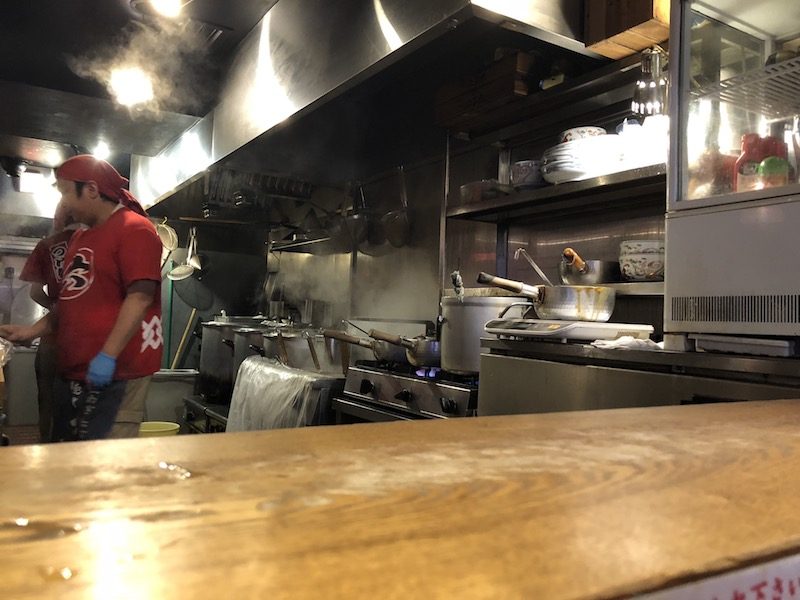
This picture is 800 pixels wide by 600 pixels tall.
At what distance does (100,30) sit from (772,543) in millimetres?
3338

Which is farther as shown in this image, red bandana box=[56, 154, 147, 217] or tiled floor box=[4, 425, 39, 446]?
tiled floor box=[4, 425, 39, 446]

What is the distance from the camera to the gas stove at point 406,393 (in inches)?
94.0

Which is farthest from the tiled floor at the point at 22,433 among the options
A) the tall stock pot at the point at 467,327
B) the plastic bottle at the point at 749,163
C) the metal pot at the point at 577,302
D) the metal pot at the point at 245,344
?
the plastic bottle at the point at 749,163

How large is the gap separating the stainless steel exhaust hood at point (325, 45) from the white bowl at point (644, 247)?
0.68 m

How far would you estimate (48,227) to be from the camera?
6.07 meters

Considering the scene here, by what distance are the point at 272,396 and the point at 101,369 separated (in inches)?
52.6

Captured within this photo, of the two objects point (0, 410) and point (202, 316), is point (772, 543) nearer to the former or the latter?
point (0, 410)

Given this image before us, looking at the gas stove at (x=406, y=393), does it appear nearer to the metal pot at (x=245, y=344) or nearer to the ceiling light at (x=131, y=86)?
the metal pot at (x=245, y=344)

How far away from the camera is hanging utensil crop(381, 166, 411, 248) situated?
3797mm

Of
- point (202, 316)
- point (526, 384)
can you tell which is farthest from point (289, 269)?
point (526, 384)

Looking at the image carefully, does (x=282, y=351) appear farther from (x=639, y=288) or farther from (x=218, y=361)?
(x=639, y=288)

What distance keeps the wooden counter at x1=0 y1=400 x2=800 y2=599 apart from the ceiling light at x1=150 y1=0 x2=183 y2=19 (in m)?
2.37

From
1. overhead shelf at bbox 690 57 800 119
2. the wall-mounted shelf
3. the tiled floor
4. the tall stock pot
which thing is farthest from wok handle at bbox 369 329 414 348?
the tiled floor

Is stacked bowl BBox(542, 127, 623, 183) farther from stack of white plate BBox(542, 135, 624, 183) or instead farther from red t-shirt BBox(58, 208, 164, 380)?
red t-shirt BBox(58, 208, 164, 380)
